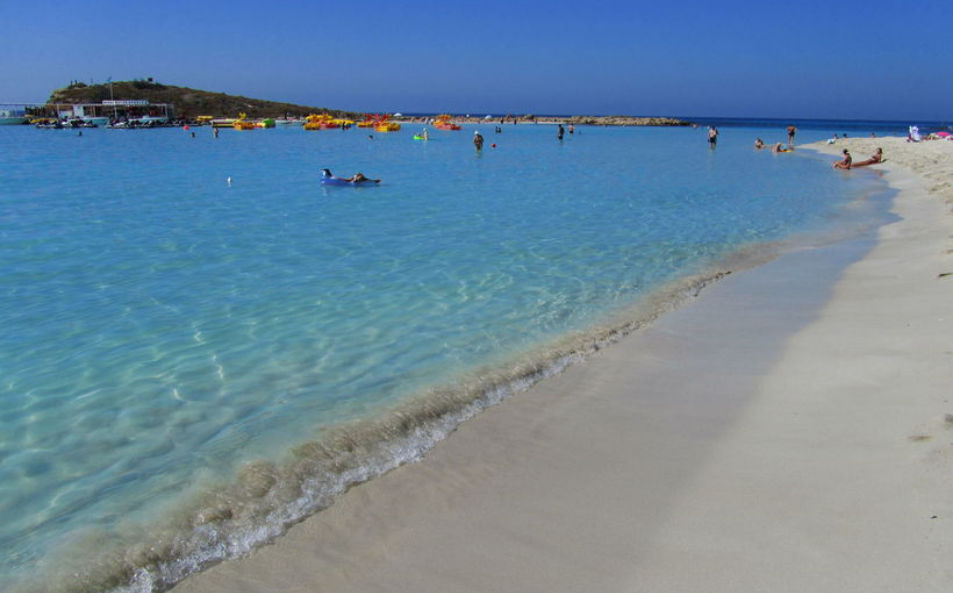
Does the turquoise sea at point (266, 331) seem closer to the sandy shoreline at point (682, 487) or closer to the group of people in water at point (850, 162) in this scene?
the sandy shoreline at point (682, 487)

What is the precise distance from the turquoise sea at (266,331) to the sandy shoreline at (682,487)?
0.47 metres

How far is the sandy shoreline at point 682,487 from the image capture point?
340cm

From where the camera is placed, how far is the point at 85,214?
54.2 ft

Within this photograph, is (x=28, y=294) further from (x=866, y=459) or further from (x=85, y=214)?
(x=866, y=459)

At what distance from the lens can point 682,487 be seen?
4.24 metres

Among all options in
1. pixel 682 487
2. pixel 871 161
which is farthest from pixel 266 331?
pixel 871 161

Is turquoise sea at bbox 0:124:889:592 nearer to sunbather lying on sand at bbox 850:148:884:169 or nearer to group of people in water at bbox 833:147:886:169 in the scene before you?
group of people in water at bbox 833:147:886:169

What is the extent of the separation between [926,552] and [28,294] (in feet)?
35.3

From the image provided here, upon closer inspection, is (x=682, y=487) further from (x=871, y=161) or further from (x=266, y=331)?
(x=871, y=161)

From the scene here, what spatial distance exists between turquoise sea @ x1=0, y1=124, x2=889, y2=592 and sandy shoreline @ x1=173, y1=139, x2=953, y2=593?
1.54 feet

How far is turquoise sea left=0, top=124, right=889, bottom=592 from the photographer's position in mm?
4324

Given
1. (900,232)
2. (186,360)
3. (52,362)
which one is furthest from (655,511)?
(900,232)

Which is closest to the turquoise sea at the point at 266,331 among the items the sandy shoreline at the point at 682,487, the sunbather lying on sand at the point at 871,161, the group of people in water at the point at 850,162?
the sandy shoreline at the point at 682,487

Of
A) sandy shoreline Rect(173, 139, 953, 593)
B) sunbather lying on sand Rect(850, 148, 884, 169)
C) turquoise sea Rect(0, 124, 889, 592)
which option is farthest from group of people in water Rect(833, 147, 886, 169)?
sandy shoreline Rect(173, 139, 953, 593)
